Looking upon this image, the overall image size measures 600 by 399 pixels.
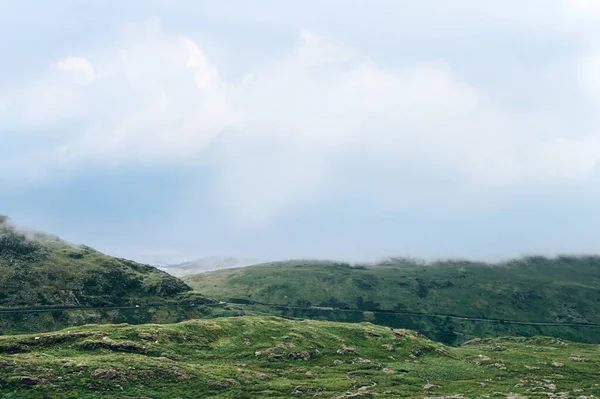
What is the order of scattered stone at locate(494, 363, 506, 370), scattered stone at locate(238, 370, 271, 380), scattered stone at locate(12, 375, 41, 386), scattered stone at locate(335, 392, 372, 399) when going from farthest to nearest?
scattered stone at locate(494, 363, 506, 370)
scattered stone at locate(238, 370, 271, 380)
scattered stone at locate(335, 392, 372, 399)
scattered stone at locate(12, 375, 41, 386)

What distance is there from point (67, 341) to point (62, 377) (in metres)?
24.4

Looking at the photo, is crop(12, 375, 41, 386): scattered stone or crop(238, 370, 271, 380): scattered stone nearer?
crop(12, 375, 41, 386): scattered stone

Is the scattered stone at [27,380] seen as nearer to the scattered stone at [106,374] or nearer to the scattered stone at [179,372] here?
the scattered stone at [106,374]

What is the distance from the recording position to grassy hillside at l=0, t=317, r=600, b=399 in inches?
3339

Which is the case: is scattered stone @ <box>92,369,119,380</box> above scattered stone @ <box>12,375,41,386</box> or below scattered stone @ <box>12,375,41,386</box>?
below

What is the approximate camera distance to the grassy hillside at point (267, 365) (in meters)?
84.8

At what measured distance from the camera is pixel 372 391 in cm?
10088

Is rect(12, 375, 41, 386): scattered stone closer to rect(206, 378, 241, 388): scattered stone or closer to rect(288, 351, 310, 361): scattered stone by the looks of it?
rect(206, 378, 241, 388): scattered stone

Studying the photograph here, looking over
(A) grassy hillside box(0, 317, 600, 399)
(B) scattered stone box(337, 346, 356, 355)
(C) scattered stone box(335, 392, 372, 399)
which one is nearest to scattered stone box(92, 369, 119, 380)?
(A) grassy hillside box(0, 317, 600, 399)

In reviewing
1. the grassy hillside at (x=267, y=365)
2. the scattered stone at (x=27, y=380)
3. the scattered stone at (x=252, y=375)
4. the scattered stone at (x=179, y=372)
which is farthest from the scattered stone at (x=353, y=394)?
the scattered stone at (x=27, y=380)

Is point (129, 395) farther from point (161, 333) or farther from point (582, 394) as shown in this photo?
point (582, 394)

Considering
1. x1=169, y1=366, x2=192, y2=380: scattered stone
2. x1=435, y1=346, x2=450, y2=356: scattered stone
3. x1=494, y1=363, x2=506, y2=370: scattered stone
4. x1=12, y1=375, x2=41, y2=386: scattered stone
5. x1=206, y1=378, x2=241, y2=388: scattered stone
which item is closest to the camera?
x1=12, y1=375, x2=41, y2=386: scattered stone

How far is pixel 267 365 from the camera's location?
387ft

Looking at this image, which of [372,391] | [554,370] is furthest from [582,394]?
[372,391]
